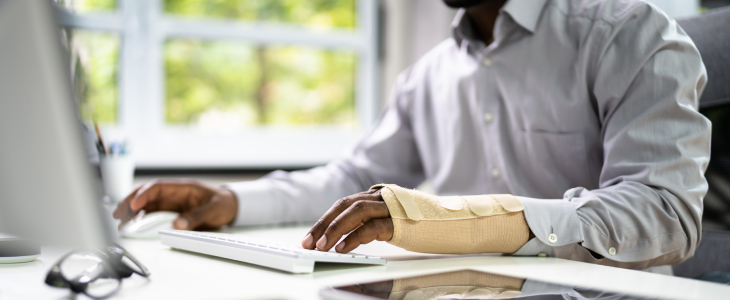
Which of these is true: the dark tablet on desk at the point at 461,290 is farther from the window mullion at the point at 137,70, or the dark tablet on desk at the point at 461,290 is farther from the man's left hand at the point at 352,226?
the window mullion at the point at 137,70

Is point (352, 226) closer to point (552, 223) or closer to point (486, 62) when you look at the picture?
point (552, 223)

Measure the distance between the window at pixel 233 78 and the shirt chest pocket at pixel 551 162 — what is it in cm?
125

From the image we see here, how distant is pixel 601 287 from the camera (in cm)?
53

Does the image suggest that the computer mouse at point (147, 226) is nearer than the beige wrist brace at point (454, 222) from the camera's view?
No

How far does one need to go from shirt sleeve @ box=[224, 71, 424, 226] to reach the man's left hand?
439 mm

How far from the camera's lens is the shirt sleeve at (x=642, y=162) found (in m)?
0.76

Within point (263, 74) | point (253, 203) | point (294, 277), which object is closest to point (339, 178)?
point (253, 203)

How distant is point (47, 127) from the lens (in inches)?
15.7

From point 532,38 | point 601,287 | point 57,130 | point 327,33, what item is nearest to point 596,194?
point 601,287

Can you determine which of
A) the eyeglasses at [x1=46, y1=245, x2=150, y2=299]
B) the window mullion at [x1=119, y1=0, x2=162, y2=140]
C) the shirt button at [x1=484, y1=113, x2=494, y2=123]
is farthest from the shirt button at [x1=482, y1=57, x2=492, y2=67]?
the window mullion at [x1=119, y1=0, x2=162, y2=140]

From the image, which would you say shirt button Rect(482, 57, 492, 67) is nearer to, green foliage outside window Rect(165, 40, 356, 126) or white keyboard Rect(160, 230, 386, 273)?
white keyboard Rect(160, 230, 386, 273)

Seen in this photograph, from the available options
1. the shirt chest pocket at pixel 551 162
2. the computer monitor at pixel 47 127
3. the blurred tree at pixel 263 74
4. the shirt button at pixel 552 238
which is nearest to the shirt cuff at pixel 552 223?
the shirt button at pixel 552 238

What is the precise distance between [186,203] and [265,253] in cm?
52

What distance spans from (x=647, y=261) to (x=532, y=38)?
48cm
